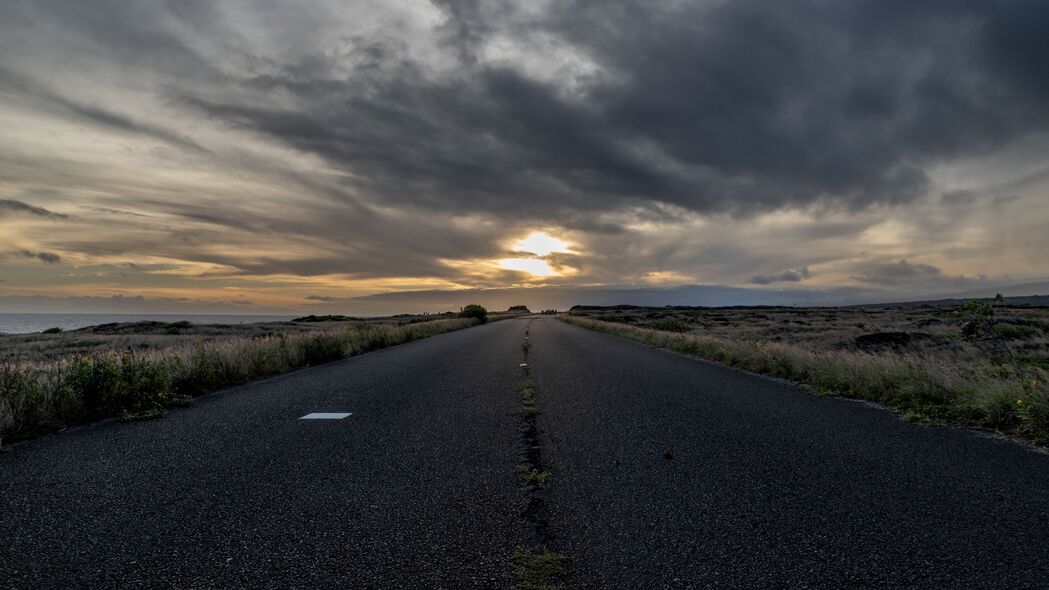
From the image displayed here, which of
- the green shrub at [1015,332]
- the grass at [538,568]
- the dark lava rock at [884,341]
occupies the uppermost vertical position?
the green shrub at [1015,332]

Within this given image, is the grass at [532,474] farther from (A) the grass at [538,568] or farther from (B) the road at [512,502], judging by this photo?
(A) the grass at [538,568]

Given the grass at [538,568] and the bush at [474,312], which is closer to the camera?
the grass at [538,568]

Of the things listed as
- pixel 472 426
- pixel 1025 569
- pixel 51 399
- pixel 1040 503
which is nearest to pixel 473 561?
pixel 1025 569

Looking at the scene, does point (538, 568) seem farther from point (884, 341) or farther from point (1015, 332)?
point (1015, 332)

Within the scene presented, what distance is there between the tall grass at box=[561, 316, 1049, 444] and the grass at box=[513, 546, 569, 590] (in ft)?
21.5

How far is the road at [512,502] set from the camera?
2.95m

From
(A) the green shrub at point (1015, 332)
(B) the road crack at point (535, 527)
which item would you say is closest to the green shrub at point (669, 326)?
(A) the green shrub at point (1015, 332)

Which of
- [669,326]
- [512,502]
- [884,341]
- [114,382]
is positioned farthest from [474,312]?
[512,502]

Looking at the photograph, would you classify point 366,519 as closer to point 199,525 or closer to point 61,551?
point 199,525

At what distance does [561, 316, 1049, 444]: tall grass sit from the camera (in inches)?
270

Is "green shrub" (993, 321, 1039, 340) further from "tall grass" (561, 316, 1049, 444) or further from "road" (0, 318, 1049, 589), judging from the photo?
"road" (0, 318, 1049, 589)

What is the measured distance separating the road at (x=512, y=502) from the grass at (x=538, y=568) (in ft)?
0.25

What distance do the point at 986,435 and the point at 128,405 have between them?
12.3m

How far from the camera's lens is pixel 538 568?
2955 millimetres
